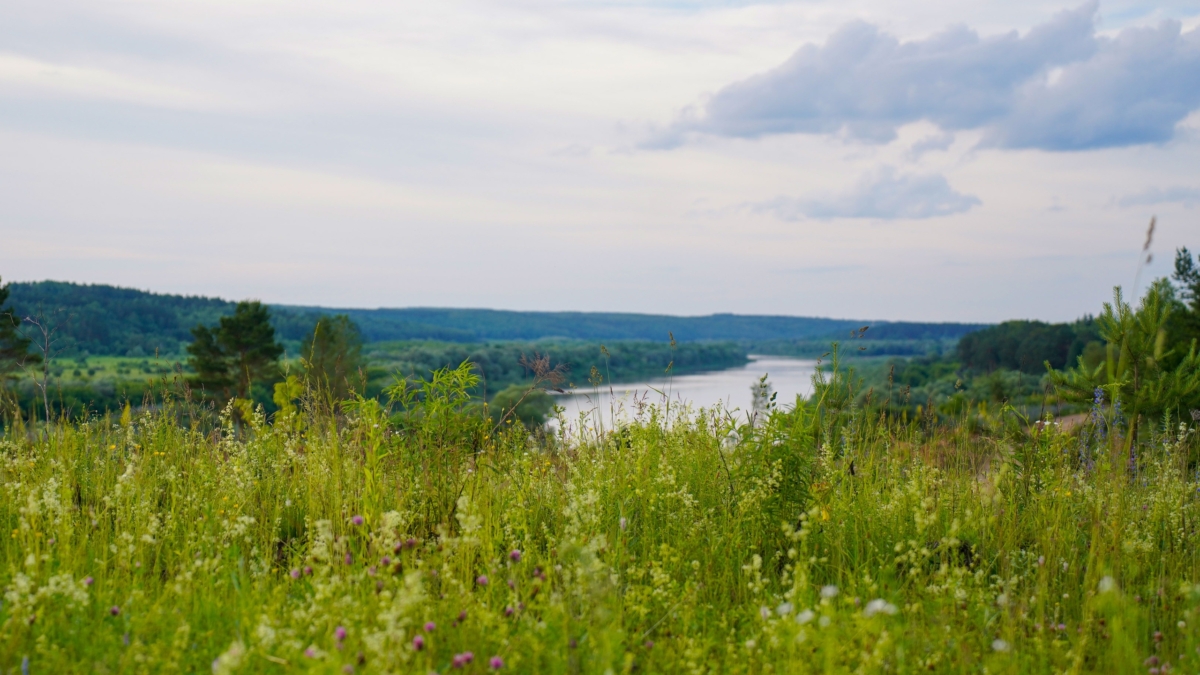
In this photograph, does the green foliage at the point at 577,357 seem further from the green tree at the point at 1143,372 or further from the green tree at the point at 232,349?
the green tree at the point at 1143,372

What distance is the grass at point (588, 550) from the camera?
2.97 metres

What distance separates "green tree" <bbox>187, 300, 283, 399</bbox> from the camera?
4962cm

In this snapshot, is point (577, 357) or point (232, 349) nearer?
point (232, 349)

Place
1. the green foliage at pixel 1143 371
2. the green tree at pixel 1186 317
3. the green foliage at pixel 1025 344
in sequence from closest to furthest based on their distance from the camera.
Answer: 1. the green foliage at pixel 1143 371
2. the green tree at pixel 1186 317
3. the green foliage at pixel 1025 344


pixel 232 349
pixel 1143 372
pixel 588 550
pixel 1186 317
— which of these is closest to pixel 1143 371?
pixel 1143 372

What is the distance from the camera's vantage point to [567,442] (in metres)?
5.88

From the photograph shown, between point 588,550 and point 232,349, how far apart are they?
5334 cm

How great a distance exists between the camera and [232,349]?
168ft

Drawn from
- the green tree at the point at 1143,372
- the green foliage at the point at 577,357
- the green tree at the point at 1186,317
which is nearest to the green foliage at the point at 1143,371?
the green tree at the point at 1143,372

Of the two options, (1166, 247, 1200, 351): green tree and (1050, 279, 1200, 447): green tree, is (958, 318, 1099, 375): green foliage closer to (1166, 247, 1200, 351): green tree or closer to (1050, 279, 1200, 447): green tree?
(1166, 247, 1200, 351): green tree

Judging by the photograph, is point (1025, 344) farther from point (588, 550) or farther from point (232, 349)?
point (588, 550)

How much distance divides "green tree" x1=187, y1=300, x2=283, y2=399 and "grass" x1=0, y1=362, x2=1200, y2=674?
46.7m

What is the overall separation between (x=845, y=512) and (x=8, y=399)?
6.25 m

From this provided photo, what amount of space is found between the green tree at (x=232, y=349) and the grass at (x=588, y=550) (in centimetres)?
4672
